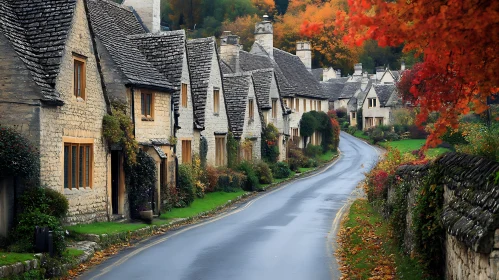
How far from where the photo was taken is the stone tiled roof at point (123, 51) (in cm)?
2716

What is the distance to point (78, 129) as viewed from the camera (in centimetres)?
2172

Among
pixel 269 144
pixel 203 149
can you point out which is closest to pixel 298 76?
pixel 269 144

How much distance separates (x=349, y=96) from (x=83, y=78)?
91.7m

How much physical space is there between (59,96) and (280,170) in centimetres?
2886

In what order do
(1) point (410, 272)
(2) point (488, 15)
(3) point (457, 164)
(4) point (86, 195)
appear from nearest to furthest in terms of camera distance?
(2) point (488, 15)
(3) point (457, 164)
(1) point (410, 272)
(4) point (86, 195)

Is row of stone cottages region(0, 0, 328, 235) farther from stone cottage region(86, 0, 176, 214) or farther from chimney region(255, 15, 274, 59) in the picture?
chimney region(255, 15, 274, 59)

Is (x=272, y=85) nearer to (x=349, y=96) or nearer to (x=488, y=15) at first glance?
(x=488, y=15)

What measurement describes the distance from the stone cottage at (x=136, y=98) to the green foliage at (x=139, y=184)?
0.49 meters

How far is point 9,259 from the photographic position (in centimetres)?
1425

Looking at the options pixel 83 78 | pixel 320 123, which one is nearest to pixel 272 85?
pixel 320 123

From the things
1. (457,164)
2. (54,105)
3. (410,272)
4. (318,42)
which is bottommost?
(410,272)

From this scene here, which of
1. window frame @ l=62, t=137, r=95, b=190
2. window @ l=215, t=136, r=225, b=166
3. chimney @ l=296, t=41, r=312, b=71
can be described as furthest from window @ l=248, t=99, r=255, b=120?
chimney @ l=296, t=41, r=312, b=71

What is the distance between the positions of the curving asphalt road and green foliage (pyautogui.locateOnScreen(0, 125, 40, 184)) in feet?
11.3

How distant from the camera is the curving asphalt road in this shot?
15.2 m
